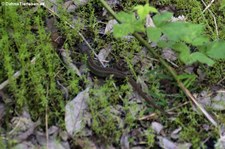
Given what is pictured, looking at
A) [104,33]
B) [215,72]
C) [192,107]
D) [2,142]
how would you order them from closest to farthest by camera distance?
[2,142] → [192,107] → [215,72] → [104,33]

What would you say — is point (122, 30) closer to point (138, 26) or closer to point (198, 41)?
point (138, 26)

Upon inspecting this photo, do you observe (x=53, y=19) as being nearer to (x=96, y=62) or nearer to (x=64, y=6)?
(x=64, y=6)

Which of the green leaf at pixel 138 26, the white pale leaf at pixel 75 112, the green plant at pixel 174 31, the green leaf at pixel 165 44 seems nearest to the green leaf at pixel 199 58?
the green plant at pixel 174 31

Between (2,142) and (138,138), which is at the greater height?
(2,142)

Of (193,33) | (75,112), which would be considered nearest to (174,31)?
(193,33)

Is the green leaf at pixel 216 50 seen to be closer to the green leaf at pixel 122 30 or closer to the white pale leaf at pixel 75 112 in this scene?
the green leaf at pixel 122 30

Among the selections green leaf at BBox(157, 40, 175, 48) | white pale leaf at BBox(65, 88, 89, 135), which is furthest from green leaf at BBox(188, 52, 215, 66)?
white pale leaf at BBox(65, 88, 89, 135)

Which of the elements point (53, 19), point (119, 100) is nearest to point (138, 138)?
point (119, 100)
